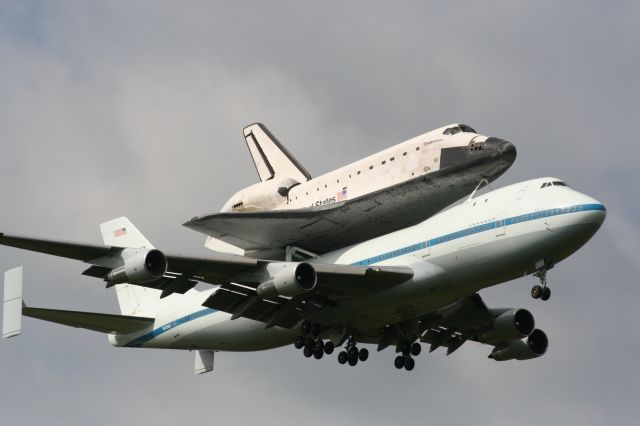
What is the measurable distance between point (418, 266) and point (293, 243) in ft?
21.5

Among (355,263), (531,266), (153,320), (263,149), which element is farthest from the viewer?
(263,149)

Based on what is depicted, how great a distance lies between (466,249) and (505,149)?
12.7 feet

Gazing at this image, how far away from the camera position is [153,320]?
5628 centimetres

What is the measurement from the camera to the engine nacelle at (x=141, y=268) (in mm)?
46031

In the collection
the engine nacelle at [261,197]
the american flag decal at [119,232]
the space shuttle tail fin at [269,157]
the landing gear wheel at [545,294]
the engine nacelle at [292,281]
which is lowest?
the landing gear wheel at [545,294]

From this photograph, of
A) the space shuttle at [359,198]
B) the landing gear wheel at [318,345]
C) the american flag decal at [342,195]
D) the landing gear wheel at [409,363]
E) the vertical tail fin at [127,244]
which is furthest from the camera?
the vertical tail fin at [127,244]

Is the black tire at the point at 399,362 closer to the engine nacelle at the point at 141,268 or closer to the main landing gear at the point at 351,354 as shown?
the main landing gear at the point at 351,354

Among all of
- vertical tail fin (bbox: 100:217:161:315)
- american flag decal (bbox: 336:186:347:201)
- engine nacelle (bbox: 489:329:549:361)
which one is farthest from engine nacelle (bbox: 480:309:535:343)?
vertical tail fin (bbox: 100:217:161:315)

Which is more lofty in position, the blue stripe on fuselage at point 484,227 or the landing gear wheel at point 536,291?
the blue stripe on fuselage at point 484,227

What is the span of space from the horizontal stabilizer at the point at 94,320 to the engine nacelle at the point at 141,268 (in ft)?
19.2

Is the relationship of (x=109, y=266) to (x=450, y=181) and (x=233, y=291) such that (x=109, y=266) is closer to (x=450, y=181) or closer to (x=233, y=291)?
(x=233, y=291)

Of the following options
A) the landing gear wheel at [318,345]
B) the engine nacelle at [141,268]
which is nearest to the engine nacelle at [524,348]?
the landing gear wheel at [318,345]

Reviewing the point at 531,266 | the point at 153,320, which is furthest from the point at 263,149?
the point at 531,266

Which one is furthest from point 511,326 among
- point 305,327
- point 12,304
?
point 12,304
